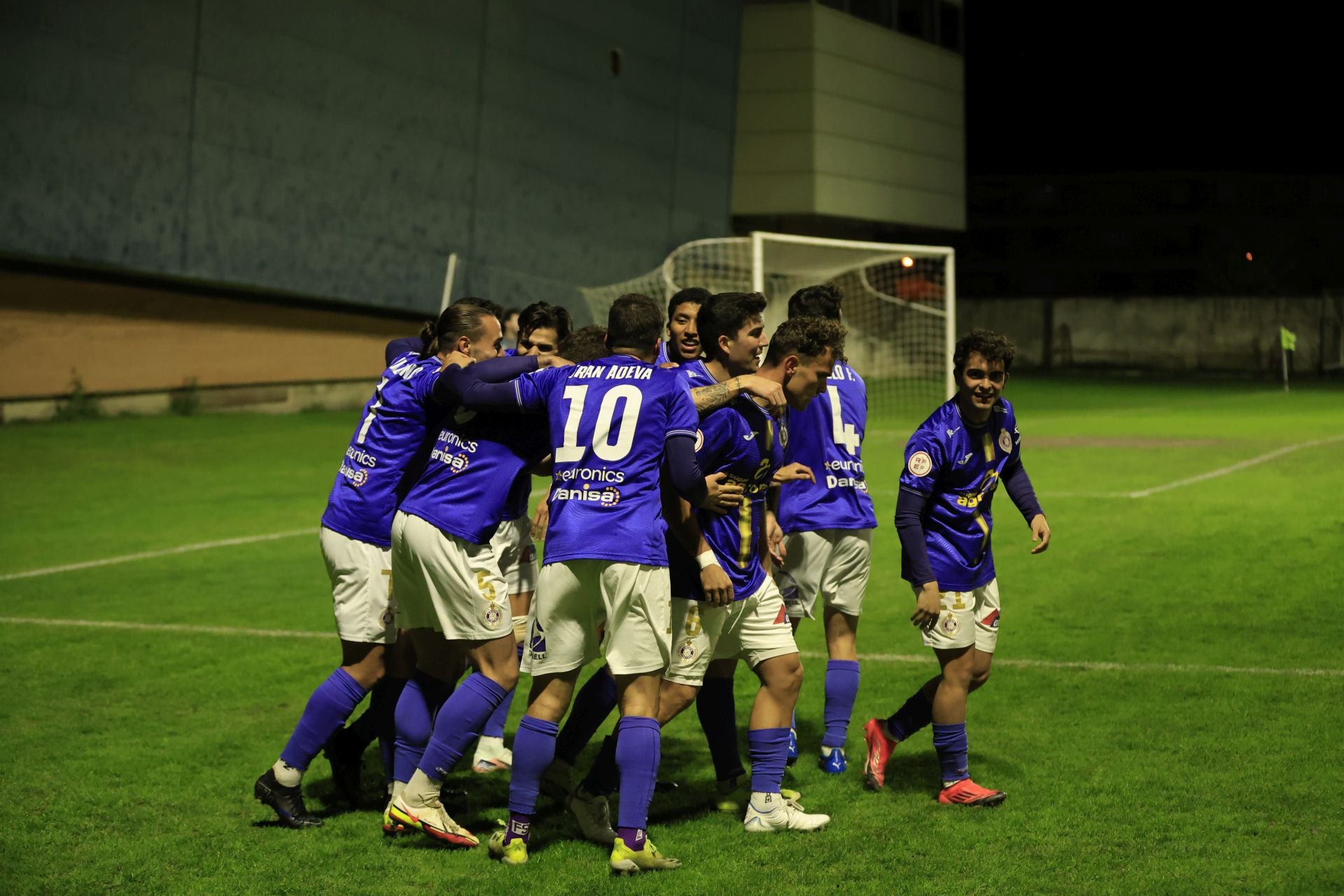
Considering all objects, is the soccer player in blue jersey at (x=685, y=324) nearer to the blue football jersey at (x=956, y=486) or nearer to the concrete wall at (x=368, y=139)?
the blue football jersey at (x=956, y=486)

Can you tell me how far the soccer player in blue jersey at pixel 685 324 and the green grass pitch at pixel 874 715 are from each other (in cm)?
208

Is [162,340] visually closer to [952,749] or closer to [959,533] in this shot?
[959,533]

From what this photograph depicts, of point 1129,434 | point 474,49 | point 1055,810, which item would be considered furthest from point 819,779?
point 474,49

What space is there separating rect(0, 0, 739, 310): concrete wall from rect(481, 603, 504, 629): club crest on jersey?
67.6 feet

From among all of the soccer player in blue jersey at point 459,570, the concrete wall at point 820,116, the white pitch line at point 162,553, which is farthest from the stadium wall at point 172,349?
the soccer player in blue jersey at point 459,570

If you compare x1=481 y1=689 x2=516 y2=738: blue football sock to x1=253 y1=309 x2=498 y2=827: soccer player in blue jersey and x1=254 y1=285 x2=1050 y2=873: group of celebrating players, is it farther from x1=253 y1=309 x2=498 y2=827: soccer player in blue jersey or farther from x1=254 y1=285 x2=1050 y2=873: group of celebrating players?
x1=253 y1=309 x2=498 y2=827: soccer player in blue jersey

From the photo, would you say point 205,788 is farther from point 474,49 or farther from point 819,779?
point 474,49

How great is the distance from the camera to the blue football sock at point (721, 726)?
6.39 meters

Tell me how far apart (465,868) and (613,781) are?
76cm

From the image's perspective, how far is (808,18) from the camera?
4194cm

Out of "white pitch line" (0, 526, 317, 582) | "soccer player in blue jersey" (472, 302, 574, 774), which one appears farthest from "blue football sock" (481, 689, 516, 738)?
"white pitch line" (0, 526, 317, 582)

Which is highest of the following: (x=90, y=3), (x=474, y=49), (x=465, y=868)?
(x=474, y=49)

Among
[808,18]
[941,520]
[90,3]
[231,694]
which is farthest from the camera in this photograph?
[808,18]

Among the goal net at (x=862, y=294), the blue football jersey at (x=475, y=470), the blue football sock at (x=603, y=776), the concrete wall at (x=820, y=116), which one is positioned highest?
the concrete wall at (x=820, y=116)
